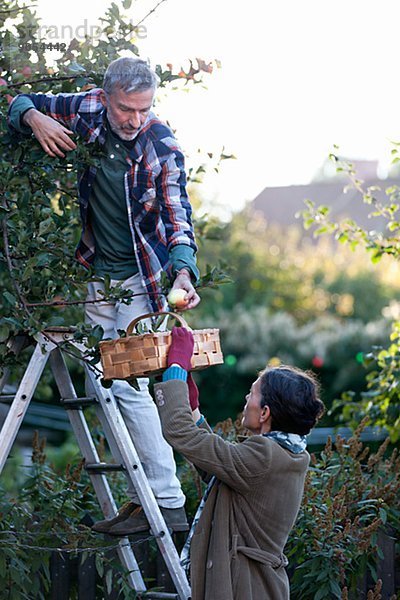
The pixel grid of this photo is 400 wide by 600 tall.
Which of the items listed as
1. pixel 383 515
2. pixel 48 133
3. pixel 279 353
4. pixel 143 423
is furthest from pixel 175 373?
pixel 279 353

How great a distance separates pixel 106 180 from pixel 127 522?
1.28 meters

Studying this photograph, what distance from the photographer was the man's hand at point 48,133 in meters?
3.69

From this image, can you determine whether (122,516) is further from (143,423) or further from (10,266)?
(10,266)

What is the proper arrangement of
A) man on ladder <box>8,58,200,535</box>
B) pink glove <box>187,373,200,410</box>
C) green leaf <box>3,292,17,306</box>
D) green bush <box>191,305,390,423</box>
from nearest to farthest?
pink glove <box>187,373,200,410</box> < green leaf <box>3,292,17,306</box> < man on ladder <box>8,58,200,535</box> < green bush <box>191,305,390,423</box>

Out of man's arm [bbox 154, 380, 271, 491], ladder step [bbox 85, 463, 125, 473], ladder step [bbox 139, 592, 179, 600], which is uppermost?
man's arm [bbox 154, 380, 271, 491]

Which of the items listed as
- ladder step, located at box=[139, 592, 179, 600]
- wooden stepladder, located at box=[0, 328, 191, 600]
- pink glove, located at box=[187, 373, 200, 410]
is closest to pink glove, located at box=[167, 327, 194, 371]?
pink glove, located at box=[187, 373, 200, 410]

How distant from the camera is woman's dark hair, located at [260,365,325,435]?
329 cm

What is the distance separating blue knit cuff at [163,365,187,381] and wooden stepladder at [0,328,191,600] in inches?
21.3

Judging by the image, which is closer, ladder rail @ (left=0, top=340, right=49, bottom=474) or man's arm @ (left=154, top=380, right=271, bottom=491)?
man's arm @ (left=154, top=380, right=271, bottom=491)

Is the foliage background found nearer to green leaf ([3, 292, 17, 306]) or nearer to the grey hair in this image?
green leaf ([3, 292, 17, 306])

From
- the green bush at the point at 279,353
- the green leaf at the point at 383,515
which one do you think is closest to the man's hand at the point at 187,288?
the green leaf at the point at 383,515

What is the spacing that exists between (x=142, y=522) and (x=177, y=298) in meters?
0.92

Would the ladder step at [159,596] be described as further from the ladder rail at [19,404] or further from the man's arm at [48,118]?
the man's arm at [48,118]

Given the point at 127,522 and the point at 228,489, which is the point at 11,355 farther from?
the point at 228,489
